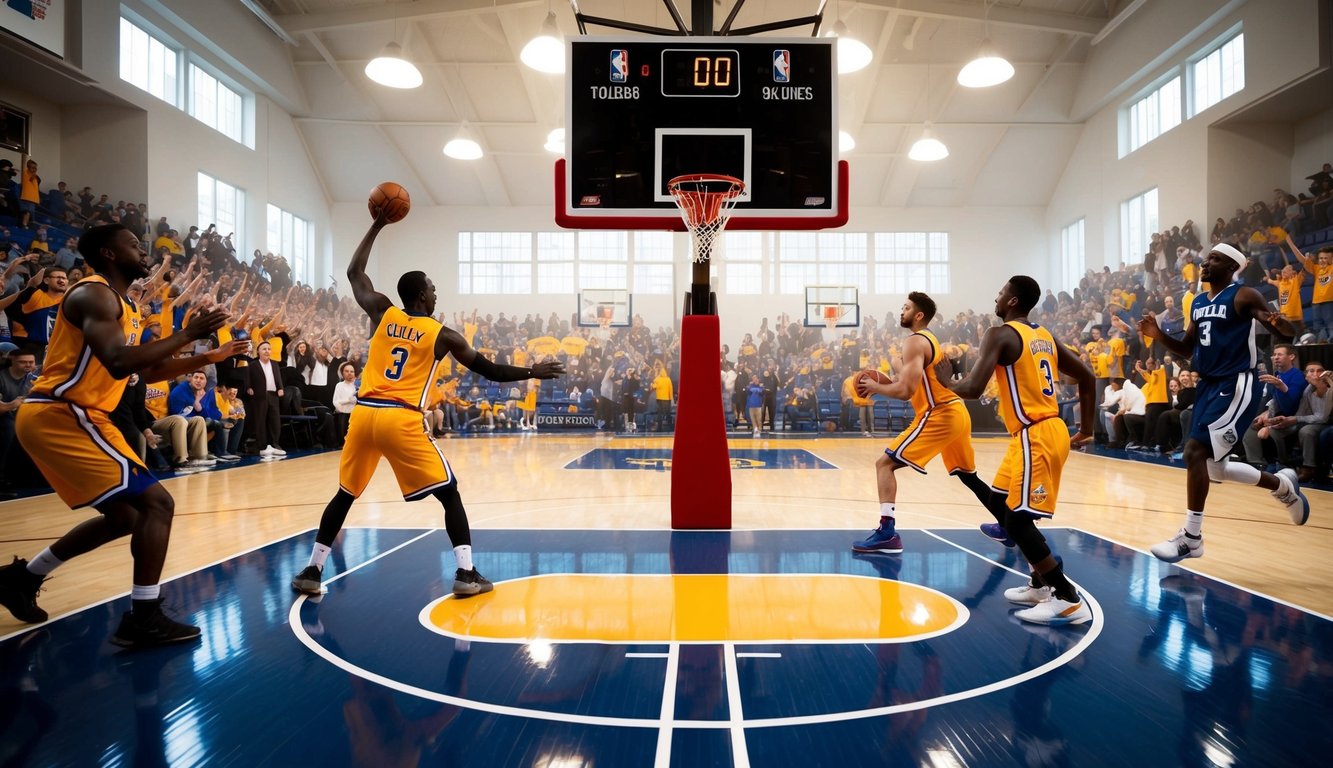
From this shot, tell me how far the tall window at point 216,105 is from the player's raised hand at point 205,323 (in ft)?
57.9

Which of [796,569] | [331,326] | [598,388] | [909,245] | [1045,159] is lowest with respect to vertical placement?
[796,569]

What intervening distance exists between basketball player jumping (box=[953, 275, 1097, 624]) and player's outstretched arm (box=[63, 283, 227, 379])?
3.41 m

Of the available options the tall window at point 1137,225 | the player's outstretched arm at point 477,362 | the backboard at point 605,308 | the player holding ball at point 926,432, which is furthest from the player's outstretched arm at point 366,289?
the tall window at point 1137,225

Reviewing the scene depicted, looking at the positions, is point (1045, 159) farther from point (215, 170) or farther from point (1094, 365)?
point (215, 170)

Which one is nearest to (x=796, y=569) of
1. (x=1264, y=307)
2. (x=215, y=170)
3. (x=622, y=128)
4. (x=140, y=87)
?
(x=1264, y=307)

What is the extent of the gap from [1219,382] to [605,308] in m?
20.0

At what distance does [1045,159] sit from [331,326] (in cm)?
2223

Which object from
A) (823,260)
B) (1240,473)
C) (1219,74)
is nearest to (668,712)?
(1240,473)

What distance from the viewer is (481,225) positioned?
25.0 metres

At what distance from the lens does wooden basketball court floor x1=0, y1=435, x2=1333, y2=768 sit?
7.21 feet

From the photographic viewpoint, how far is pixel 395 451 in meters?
3.69

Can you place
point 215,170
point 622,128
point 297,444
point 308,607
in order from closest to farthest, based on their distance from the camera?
point 308,607 → point 622,128 → point 297,444 → point 215,170

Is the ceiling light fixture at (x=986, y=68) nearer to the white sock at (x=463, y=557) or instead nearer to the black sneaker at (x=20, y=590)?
the white sock at (x=463, y=557)

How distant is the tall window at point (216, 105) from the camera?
16.6m
